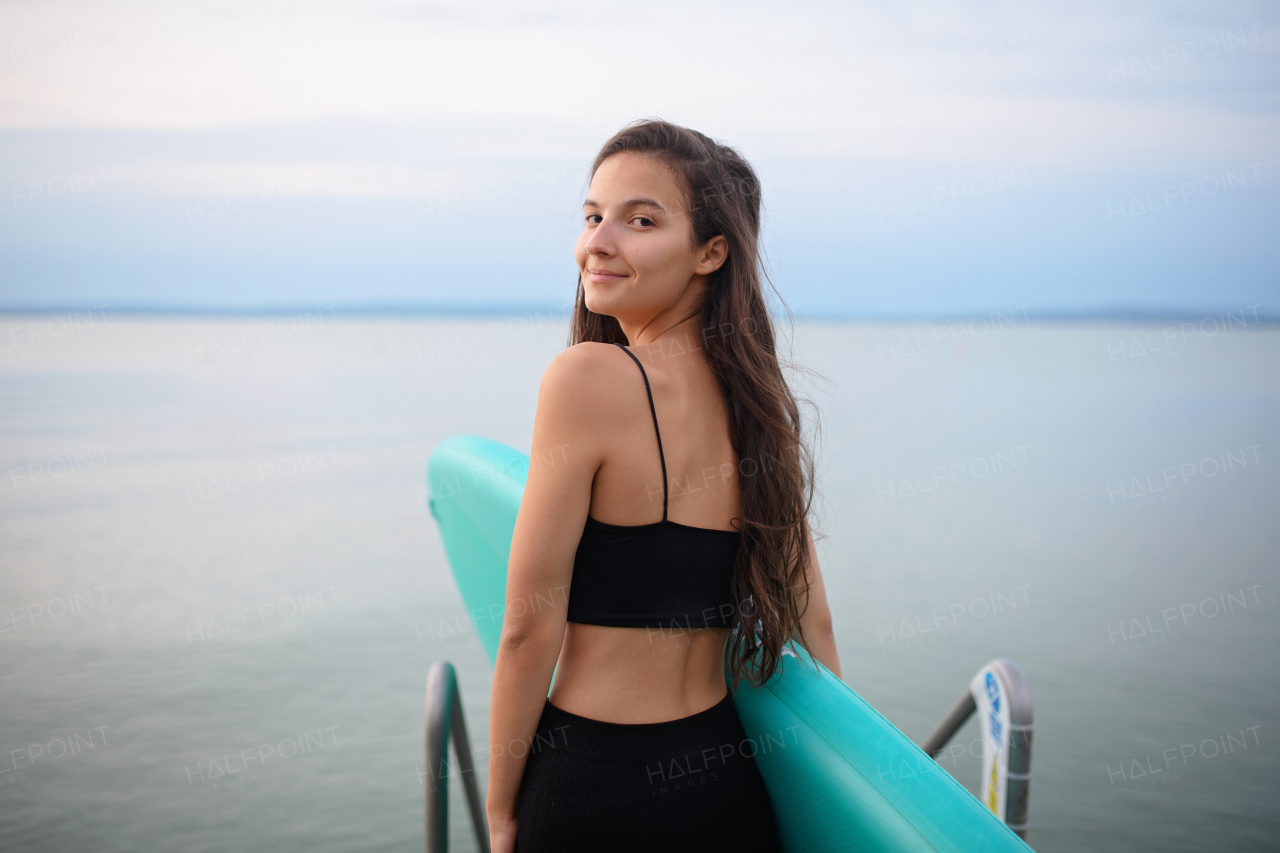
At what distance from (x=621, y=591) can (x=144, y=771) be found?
9.00 feet

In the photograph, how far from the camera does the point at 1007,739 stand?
1709mm

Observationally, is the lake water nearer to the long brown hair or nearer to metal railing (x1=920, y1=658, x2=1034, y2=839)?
the long brown hair

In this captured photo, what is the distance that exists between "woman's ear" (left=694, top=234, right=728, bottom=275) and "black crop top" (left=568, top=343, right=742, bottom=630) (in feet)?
0.78

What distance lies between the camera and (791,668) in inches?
54.0

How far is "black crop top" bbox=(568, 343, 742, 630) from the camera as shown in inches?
41.3

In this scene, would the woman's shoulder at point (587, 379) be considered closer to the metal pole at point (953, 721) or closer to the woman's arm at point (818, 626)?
the woman's arm at point (818, 626)

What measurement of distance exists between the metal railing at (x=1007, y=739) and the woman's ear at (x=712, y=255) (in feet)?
3.41

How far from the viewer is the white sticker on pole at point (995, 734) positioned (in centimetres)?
172

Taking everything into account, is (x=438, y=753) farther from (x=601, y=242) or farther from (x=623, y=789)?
(x=601, y=242)

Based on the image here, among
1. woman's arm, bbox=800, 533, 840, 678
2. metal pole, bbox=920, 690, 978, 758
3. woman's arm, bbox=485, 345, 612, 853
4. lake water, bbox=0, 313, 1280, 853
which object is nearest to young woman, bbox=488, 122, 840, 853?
woman's arm, bbox=485, 345, 612, 853

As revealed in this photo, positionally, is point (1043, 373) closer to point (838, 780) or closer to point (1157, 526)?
point (1157, 526)

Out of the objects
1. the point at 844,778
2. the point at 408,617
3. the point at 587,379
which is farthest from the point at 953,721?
the point at 408,617

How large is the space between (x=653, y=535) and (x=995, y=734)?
1.13 m

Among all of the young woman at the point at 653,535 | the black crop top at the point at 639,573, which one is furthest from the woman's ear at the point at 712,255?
the black crop top at the point at 639,573
